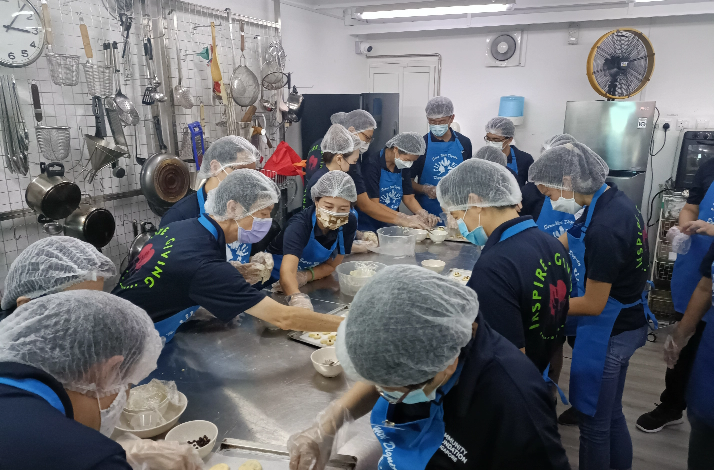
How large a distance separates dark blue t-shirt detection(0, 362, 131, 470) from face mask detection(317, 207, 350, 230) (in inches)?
73.6

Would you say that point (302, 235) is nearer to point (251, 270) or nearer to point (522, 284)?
point (251, 270)

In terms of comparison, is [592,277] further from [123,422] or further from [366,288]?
[123,422]

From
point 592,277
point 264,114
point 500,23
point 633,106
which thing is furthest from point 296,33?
point 592,277

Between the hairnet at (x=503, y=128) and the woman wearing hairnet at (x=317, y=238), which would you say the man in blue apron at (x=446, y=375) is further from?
the hairnet at (x=503, y=128)

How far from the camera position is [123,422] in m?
1.49

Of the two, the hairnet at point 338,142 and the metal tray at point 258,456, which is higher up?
the hairnet at point 338,142

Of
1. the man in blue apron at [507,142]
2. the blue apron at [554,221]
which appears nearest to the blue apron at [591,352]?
the blue apron at [554,221]

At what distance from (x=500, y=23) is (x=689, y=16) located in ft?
6.31

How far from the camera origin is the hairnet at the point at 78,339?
96 cm

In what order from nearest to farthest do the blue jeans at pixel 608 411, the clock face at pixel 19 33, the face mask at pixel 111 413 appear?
the face mask at pixel 111 413, the blue jeans at pixel 608 411, the clock face at pixel 19 33

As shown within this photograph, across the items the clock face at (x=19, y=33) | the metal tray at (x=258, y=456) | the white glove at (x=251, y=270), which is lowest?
the metal tray at (x=258, y=456)

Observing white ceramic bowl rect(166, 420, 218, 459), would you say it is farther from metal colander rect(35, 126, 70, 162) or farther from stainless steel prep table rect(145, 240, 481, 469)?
metal colander rect(35, 126, 70, 162)

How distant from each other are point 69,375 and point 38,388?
67mm

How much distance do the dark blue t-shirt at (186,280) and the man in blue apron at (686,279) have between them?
2.47m
